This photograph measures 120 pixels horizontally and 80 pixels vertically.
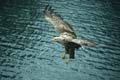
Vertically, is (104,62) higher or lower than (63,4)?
lower

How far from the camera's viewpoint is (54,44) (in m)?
57.1

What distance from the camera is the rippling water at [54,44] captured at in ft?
159

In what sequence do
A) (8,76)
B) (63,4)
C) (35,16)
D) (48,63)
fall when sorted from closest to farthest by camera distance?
(8,76), (48,63), (35,16), (63,4)

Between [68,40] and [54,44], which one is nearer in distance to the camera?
[68,40]

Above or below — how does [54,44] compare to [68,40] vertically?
below

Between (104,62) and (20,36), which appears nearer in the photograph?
(104,62)

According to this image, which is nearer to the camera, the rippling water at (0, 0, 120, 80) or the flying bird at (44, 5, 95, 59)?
the rippling water at (0, 0, 120, 80)

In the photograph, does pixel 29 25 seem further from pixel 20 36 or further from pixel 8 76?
pixel 8 76

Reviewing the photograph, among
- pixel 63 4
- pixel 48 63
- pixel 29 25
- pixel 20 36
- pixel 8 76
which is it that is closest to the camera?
pixel 8 76

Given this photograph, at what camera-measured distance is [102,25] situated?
6788 centimetres

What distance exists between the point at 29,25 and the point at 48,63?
16.5 metres

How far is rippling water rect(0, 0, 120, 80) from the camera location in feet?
159

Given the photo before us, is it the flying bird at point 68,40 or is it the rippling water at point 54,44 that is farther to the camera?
the flying bird at point 68,40

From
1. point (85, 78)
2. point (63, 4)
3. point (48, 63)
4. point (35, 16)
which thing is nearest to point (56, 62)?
point (48, 63)
